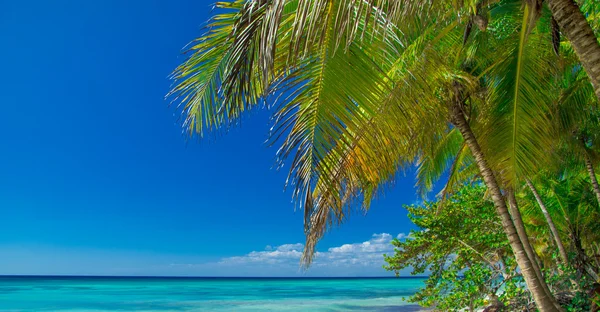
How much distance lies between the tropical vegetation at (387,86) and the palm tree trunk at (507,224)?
14mm

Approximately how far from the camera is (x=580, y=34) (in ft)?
8.89

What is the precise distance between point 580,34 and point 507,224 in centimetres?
298

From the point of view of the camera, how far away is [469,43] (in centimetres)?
495

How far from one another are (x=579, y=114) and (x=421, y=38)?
3.61m

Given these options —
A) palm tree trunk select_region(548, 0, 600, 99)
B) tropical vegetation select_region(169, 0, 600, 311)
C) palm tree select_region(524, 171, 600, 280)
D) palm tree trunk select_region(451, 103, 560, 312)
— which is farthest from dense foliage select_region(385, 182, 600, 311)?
palm tree trunk select_region(548, 0, 600, 99)

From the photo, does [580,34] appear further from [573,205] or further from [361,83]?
[573,205]

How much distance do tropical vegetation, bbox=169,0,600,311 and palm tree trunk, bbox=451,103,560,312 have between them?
0.01 meters

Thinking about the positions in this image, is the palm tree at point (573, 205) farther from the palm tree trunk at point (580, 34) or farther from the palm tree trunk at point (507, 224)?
the palm tree trunk at point (580, 34)

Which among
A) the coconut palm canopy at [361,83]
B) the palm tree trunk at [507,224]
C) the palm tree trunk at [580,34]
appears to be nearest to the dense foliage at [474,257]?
the palm tree trunk at [507,224]

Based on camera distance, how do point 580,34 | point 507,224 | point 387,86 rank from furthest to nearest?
point 507,224
point 387,86
point 580,34

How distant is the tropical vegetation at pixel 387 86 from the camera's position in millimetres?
2689

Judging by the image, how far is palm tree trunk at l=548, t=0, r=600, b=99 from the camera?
8.77 feet

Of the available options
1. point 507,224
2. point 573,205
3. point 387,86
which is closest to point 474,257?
point 573,205

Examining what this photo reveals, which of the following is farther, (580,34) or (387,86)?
(387,86)
